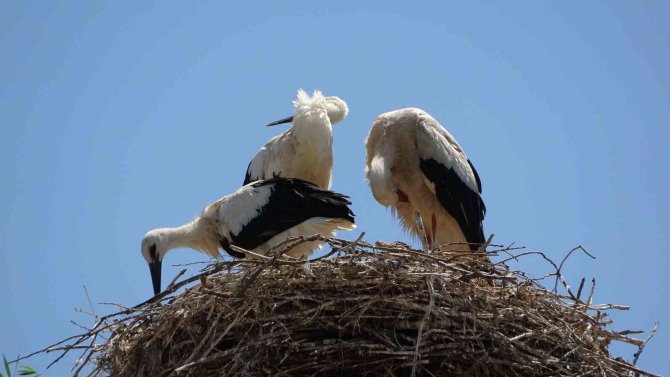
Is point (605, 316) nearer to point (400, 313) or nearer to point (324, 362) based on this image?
point (400, 313)

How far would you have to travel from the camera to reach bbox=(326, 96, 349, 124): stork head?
881 centimetres

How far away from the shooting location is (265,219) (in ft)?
26.0

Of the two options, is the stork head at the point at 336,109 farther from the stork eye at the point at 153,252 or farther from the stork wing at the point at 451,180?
the stork eye at the point at 153,252

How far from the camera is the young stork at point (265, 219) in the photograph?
7.73 meters

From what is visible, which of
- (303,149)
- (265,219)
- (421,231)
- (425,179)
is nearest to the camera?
(421,231)

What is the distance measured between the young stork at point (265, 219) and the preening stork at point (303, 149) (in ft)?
1.37

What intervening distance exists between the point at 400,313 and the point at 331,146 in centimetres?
339

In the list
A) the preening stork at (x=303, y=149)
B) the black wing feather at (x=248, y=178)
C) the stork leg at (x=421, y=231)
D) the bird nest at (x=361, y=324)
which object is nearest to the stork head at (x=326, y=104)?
the preening stork at (x=303, y=149)

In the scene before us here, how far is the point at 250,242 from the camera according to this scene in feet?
26.4

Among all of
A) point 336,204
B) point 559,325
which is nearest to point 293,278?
point 559,325

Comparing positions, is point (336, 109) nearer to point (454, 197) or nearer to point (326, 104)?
point (326, 104)

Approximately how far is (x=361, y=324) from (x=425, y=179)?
2719mm

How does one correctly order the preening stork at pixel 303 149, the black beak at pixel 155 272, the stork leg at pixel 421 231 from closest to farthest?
the stork leg at pixel 421 231 < the preening stork at pixel 303 149 < the black beak at pixel 155 272

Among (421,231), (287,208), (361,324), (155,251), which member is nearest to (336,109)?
(287,208)
